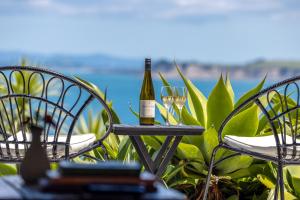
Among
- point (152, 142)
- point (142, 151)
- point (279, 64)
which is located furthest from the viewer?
point (279, 64)

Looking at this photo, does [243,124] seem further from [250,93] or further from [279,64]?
[279,64]

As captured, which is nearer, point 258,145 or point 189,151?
point 258,145

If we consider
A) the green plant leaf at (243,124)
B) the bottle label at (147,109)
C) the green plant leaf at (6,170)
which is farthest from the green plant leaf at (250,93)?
the green plant leaf at (6,170)

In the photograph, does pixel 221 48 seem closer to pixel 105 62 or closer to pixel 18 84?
pixel 105 62

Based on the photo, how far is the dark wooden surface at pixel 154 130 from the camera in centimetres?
315

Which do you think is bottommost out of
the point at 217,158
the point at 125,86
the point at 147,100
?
the point at 125,86

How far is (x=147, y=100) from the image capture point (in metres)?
3.28

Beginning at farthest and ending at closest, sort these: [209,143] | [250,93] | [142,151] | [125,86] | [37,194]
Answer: [125,86] → [250,93] → [209,143] → [142,151] → [37,194]

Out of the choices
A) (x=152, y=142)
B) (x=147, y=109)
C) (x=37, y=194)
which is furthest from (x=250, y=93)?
(x=37, y=194)

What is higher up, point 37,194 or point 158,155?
point 37,194

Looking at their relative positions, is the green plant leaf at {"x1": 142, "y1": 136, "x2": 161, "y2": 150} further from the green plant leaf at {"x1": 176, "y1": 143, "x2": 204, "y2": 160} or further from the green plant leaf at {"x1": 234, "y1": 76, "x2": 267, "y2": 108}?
the green plant leaf at {"x1": 234, "y1": 76, "x2": 267, "y2": 108}

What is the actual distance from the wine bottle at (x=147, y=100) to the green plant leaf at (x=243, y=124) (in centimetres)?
63

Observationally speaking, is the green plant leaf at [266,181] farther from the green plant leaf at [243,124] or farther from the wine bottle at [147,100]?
the wine bottle at [147,100]

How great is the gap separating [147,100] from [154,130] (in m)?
0.16
